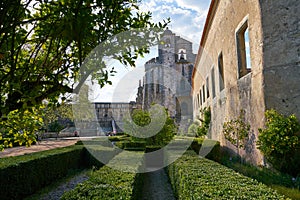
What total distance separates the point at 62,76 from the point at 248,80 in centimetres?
598

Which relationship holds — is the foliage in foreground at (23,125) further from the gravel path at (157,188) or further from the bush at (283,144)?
the bush at (283,144)

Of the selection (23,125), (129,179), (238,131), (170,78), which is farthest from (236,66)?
(170,78)

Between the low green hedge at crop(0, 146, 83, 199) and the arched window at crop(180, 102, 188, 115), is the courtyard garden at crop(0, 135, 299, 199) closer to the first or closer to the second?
the low green hedge at crop(0, 146, 83, 199)

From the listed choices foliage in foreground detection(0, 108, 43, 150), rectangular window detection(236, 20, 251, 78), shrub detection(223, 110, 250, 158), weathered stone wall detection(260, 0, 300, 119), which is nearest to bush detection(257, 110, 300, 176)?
weathered stone wall detection(260, 0, 300, 119)

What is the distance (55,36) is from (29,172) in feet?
16.6

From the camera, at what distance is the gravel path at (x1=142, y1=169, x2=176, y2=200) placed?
5.98 meters

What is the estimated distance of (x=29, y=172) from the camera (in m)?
6.29

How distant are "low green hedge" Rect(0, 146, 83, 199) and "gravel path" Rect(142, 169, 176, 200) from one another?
280 centimetres

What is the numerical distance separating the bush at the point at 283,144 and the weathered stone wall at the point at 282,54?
1.34 ft

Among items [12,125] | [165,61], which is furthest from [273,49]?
[165,61]

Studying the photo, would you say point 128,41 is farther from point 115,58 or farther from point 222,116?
point 222,116

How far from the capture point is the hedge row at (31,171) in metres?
5.44

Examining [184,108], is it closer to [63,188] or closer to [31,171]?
[63,188]

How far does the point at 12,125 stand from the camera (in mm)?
3176
